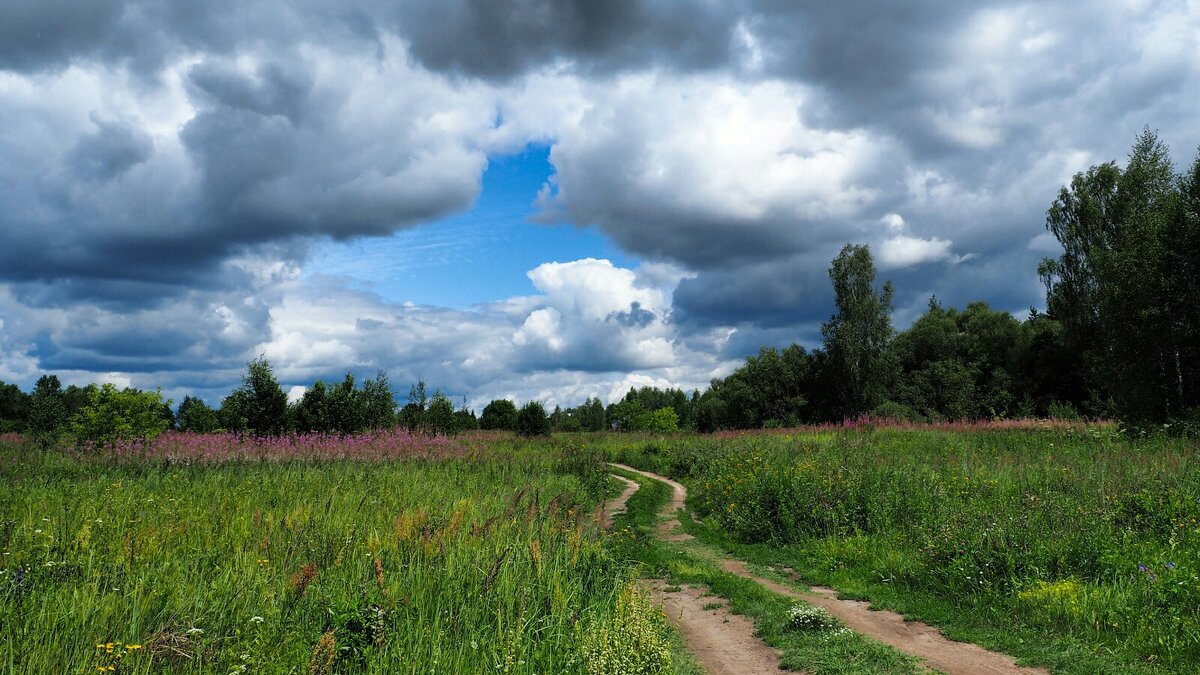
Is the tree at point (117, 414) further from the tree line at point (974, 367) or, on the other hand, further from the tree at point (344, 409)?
the tree at point (344, 409)

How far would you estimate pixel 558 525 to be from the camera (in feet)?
37.3

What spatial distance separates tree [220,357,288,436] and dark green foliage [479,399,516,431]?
39.6 m

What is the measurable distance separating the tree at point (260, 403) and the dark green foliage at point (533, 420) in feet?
69.4

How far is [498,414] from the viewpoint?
79.1 metres

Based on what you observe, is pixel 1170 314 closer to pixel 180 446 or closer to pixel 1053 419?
pixel 1053 419

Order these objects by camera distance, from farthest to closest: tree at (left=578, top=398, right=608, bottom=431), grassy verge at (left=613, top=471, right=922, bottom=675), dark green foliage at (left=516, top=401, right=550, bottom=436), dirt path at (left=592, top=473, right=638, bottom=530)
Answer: tree at (left=578, top=398, right=608, bottom=431), dark green foliage at (left=516, top=401, right=550, bottom=436), dirt path at (left=592, top=473, right=638, bottom=530), grassy verge at (left=613, top=471, right=922, bottom=675)

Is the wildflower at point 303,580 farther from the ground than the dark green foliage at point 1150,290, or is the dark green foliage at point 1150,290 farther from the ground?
the dark green foliage at point 1150,290

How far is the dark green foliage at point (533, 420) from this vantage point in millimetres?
53969

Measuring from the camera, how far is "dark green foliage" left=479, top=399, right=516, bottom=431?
2990 inches

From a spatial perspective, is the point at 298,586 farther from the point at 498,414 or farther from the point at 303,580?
the point at 498,414

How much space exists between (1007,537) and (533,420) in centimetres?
4495

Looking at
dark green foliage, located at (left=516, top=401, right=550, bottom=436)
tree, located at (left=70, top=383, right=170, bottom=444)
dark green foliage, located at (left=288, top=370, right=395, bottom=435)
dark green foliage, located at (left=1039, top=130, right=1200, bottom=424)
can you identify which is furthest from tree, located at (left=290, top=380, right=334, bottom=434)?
dark green foliage, located at (left=1039, top=130, right=1200, bottom=424)

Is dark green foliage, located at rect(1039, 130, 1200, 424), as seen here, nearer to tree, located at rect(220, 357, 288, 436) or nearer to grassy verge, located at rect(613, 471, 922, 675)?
grassy verge, located at rect(613, 471, 922, 675)

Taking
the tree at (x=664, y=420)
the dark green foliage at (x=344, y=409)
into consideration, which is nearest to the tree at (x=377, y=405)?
the dark green foliage at (x=344, y=409)
